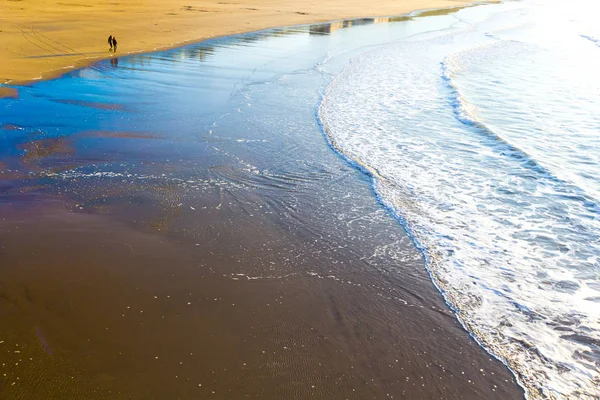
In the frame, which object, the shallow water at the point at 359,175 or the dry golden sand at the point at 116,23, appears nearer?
the shallow water at the point at 359,175

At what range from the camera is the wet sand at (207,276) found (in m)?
4.77

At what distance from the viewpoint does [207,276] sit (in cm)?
631

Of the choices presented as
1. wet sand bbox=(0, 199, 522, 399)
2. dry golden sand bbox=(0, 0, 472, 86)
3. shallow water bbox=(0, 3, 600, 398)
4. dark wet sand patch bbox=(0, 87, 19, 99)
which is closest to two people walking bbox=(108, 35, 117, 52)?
dry golden sand bbox=(0, 0, 472, 86)

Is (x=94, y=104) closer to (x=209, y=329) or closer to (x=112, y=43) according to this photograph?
(x=112, y=43)

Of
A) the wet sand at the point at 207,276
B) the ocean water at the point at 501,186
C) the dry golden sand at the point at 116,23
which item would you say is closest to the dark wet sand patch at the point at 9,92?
the dry golden sand at the point at 116,23

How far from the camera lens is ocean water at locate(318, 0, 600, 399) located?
5727mm

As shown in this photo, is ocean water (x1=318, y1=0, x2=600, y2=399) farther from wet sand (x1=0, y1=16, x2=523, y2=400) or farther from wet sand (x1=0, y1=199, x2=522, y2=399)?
wet sand (x1=0, y1=199, x2=522, y2=399)

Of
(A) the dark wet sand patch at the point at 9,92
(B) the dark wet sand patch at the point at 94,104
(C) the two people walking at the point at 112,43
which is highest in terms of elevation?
(C) the two people walking at the point at 112,43

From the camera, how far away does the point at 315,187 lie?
9453 millimetres

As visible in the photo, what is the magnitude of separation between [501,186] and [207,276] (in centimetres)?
668

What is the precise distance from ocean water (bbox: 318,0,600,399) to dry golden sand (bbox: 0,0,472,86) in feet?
38.4

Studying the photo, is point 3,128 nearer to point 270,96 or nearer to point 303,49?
point 270,96

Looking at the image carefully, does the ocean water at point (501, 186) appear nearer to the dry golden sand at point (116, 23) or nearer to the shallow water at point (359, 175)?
the shallow water at point (359, 175)

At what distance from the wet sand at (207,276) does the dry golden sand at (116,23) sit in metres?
7.84
